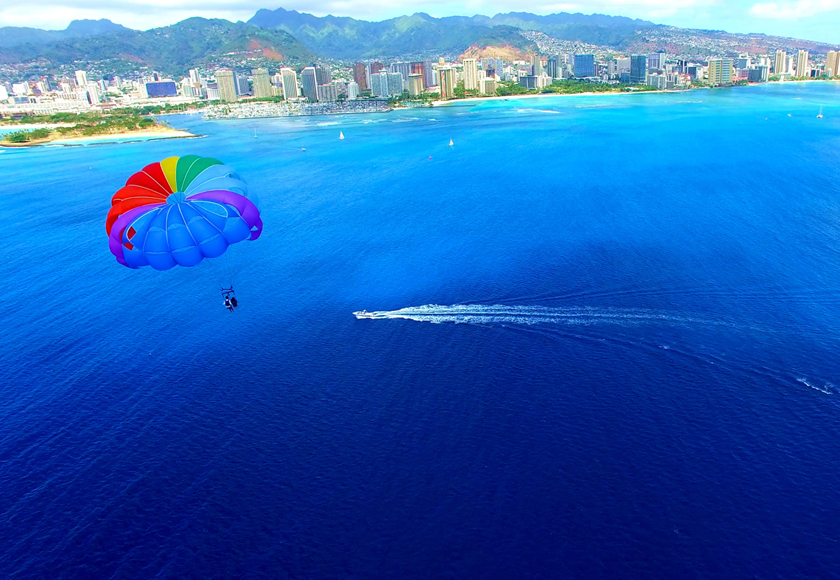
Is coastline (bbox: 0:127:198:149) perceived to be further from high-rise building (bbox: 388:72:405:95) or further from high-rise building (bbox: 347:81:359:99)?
high-rise building (bbox: 388:72:405:95)

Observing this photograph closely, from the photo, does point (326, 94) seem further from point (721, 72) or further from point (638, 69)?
point (721, 72)

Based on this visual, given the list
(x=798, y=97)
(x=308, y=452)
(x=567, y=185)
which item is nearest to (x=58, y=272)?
(x=308, y=452)

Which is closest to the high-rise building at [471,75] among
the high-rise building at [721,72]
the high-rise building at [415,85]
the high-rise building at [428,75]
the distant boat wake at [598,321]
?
the high-rise building at [428,75]

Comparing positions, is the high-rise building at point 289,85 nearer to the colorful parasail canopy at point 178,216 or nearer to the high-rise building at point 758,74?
the high-rise building at point 758,74

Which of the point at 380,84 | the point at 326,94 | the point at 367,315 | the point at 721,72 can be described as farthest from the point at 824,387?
the point at 721,72

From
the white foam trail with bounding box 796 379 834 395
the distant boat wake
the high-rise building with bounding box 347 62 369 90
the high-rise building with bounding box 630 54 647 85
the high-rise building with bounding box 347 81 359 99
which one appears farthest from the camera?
the high-rise building with bounding box 347 62 369 90

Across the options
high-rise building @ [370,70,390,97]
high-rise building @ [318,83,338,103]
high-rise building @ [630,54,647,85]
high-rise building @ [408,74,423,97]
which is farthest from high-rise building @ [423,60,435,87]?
high-rise building @ [630,54,647,85]
